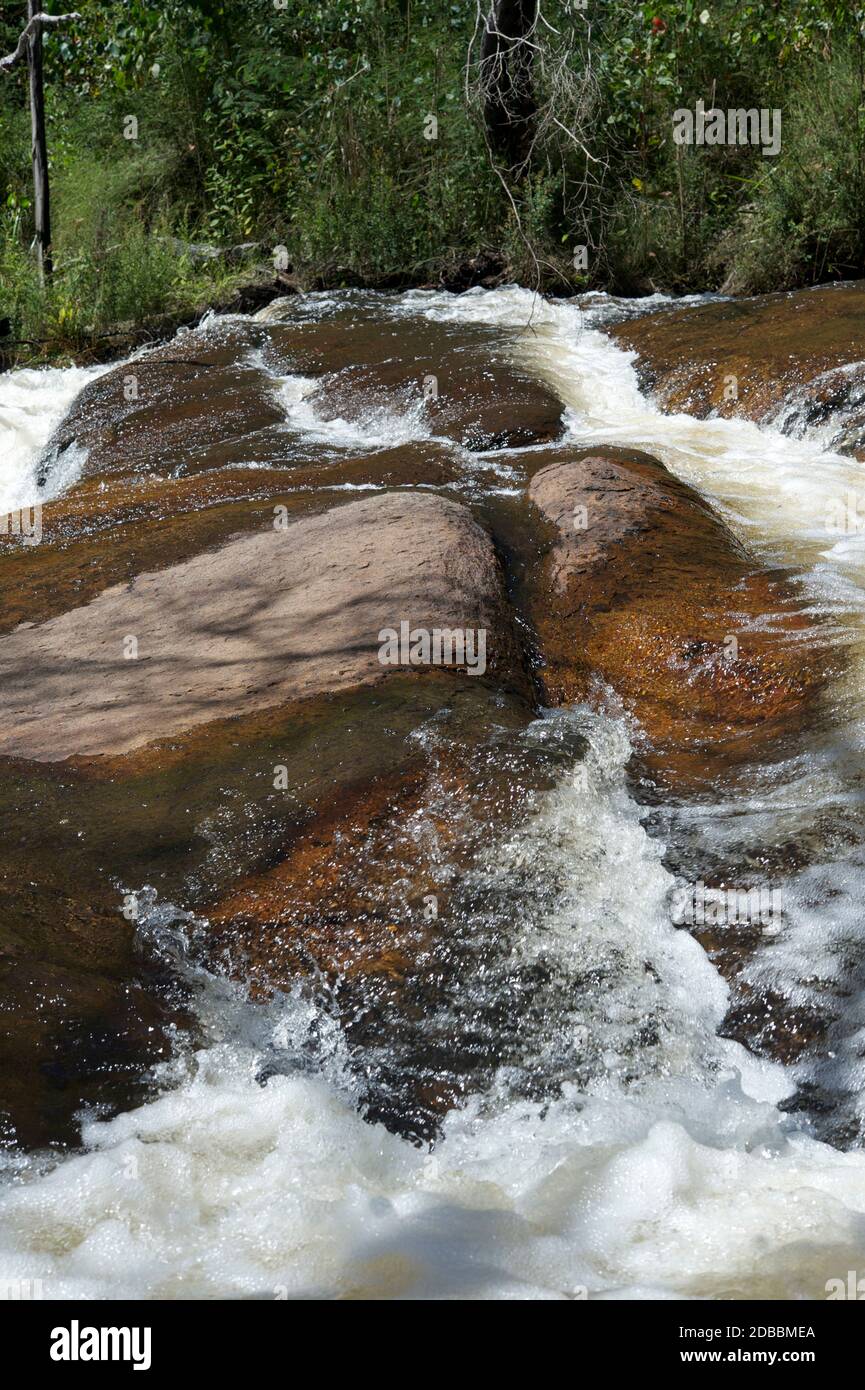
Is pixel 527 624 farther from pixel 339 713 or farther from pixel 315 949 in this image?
pixel 315 949

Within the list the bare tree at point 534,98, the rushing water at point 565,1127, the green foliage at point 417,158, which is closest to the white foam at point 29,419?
the green foliage at point 417,158

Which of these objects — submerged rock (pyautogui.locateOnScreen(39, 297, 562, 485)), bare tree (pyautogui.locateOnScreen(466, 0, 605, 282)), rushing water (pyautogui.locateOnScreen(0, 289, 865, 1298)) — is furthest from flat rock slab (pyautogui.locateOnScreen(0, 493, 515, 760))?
bare tree (pyautogui.locateOnScreen(466, 0, 605, 282))

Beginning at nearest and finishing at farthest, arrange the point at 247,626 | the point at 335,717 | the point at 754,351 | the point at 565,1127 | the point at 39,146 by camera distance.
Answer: the point at 565,1127
the point at 335,717
the point at 247,626
the point at 754,351
the point at 39,146

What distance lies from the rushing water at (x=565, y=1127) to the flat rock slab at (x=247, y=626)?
730 millimetres

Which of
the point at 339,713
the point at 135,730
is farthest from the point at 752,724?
the point at 135,730

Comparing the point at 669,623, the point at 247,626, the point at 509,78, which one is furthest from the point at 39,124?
the point at 669,623

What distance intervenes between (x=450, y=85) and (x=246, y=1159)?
389 inches

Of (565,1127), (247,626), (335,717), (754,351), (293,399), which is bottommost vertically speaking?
(565,1127)

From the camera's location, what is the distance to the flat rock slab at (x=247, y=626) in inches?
133

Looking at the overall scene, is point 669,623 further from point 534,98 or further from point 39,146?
point 39,146

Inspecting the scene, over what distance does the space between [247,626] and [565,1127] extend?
195 centimetres

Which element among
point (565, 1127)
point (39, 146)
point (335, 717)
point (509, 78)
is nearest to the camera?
point (565, 1127)

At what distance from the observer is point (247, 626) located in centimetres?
373

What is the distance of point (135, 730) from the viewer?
10.8 ft
